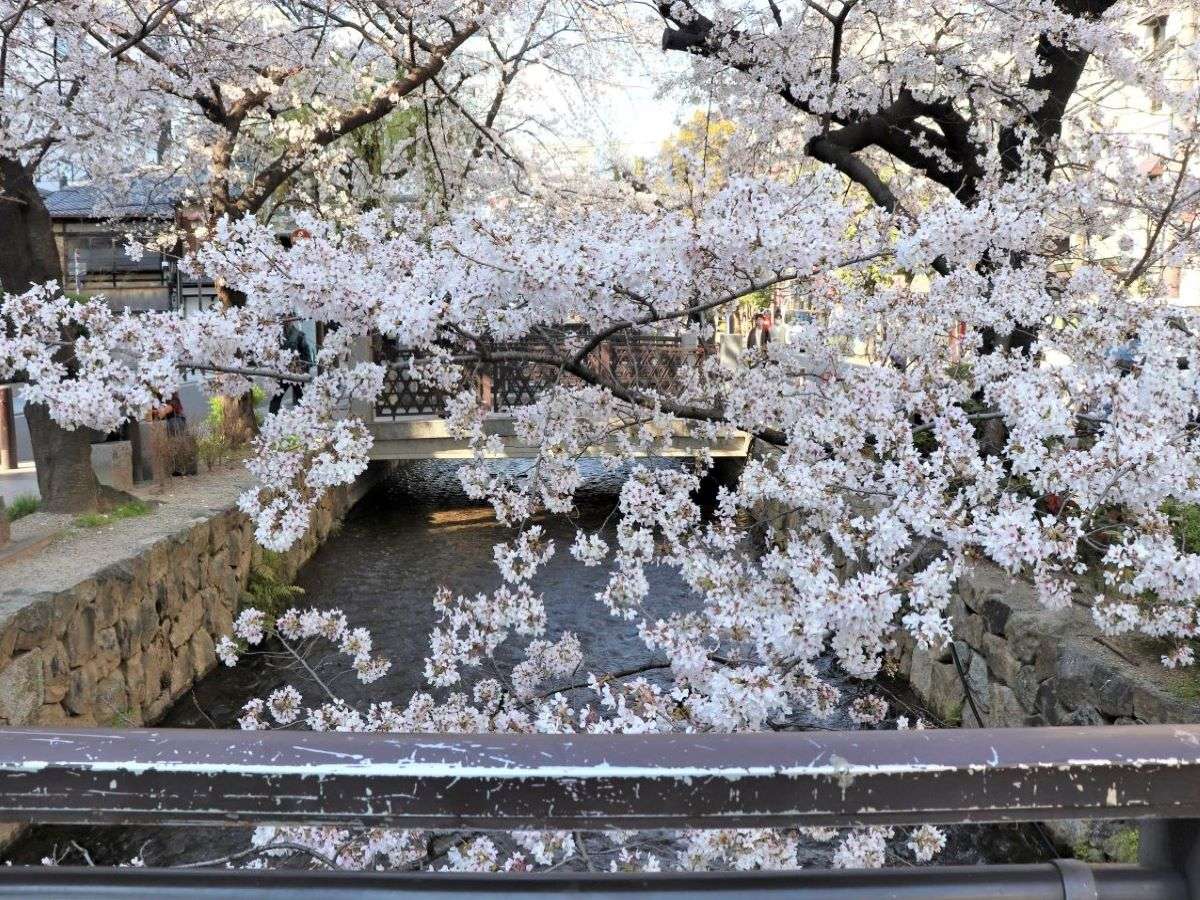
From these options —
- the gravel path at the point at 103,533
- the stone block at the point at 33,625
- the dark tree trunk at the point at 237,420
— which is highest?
the dark tree trunk at the point at 237,420

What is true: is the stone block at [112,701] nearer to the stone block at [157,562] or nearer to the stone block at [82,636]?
the stone block at [82,636]

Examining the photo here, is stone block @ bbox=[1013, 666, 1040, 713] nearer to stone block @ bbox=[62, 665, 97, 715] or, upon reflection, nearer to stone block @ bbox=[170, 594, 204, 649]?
stone block @ bbox=[62, 665, 97, 715]

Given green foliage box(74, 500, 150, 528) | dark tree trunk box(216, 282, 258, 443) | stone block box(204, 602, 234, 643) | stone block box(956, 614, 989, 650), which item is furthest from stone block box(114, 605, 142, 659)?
stone block box(956, 614, 989, 650)

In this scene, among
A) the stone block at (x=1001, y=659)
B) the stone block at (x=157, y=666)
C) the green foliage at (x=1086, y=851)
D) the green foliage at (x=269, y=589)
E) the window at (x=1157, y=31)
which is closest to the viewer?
the green foliage at (x=1086, y=851)

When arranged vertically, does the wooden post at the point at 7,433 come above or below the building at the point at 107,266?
below

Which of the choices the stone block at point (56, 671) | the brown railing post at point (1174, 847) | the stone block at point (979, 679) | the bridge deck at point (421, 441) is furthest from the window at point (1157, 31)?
the stone block at point (56, 671)

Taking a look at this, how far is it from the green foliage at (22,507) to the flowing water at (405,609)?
185cm

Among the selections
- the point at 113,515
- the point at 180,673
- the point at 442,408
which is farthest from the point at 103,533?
the point at 442,408

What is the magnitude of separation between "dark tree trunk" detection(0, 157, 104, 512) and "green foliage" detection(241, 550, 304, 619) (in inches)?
76.4

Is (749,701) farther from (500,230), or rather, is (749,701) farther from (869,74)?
(869,74)

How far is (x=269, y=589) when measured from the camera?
8.90 m

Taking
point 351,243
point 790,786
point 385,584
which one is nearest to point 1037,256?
point 351,243

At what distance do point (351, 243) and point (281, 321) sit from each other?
326 mm

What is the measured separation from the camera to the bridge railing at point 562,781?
903 mm
